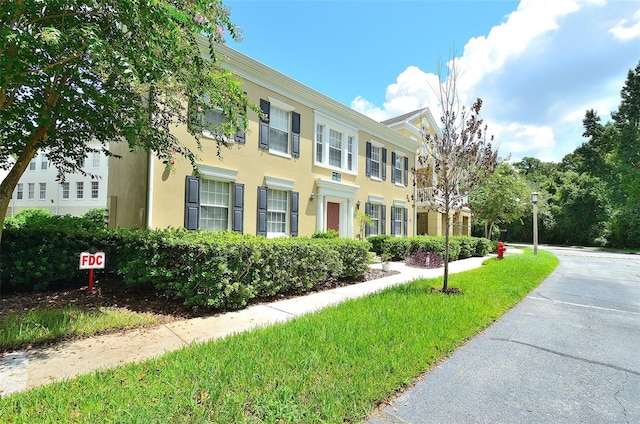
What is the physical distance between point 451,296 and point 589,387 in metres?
3.23

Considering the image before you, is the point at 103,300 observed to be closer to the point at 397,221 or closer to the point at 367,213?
the point at 367,213

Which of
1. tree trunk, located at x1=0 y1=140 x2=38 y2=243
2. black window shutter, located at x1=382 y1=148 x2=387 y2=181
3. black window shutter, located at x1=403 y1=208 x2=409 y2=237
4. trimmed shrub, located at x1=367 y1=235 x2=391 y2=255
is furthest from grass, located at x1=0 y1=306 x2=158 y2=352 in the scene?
black window shutter, located at x1=403 y1=208 x2=409 y2=237

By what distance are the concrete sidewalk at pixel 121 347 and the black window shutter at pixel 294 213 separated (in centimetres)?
556

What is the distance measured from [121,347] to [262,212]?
22.5ft

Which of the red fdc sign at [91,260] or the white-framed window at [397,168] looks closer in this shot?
the red fdc sign at [91,260]

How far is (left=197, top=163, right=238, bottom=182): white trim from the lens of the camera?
360 inches

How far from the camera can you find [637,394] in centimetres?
306

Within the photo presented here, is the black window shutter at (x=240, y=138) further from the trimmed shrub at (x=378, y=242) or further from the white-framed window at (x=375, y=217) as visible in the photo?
the white-framed window at (x=375, y=217)

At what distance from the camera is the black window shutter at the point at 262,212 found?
1052 centimetres

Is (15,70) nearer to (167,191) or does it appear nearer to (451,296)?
(167,191)

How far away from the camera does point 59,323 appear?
4449 millimetres

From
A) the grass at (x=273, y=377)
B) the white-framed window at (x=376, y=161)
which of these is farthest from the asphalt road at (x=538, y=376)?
the white-framed window at (x=376, y=161)

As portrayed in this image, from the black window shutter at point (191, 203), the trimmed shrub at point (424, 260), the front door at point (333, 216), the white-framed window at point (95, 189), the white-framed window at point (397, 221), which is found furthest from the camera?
the white-framed window at point (95, 189)

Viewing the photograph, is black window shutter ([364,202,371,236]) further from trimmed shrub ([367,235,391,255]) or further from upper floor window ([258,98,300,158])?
upper floor window ([258,98,300,158])
